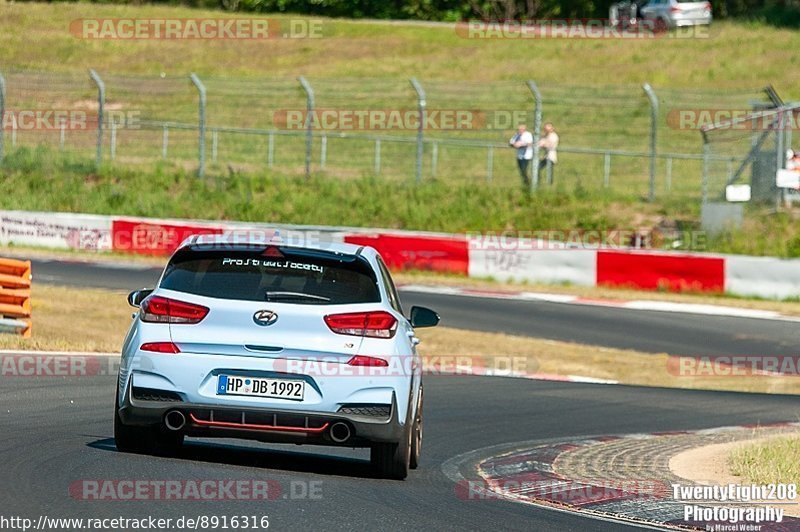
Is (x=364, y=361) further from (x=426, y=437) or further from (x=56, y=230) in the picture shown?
(x=56, y=230)

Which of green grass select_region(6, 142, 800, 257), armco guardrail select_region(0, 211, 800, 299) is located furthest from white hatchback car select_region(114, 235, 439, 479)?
green grass select_region(6, 142, 800, 257)

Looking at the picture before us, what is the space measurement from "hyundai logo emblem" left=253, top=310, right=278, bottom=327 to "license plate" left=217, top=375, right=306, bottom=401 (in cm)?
32

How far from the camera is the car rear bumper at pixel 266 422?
27.3 ft

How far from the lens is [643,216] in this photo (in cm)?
2927

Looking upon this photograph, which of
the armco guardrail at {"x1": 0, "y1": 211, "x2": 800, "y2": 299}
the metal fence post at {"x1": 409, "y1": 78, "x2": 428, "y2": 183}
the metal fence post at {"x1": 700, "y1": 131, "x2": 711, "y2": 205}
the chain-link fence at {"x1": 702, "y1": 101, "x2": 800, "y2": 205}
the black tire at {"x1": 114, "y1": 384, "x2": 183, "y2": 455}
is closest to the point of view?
the black tire at {"x1": 114, "y1": 384, "x2": 183, "y2": 455}

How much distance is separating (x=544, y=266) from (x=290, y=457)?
16226 millimetres

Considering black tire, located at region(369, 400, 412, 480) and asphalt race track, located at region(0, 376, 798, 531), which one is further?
black tire, located at region(369, 400, 412, 480)

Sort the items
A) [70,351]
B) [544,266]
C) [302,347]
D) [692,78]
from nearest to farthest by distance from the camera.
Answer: [302,347], [70,351], [544,266], [692,78]

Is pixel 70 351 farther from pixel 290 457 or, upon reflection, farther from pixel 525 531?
pixel 525 531

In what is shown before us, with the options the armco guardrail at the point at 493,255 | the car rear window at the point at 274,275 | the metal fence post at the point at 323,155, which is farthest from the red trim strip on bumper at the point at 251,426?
the metal fence post at the point at 323,155

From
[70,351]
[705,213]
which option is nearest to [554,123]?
[705,213]

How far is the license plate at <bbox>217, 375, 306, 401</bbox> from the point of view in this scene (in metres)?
8.31

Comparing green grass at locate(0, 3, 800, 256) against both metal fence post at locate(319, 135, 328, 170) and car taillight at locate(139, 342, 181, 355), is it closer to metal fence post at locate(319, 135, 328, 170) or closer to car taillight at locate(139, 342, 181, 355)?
metal fence post at locate(319, 135, 328, 170)

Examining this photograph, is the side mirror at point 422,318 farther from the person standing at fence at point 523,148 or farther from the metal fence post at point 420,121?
the person standing at fence at point 523,148
